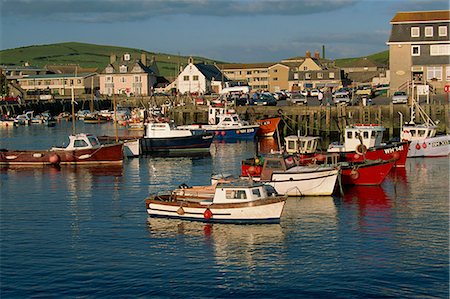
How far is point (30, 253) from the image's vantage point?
28.8m

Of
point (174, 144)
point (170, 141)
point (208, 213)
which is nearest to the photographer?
point (208, 213)

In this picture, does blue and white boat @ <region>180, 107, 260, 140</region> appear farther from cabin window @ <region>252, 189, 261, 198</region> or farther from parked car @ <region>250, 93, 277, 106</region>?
cabin window @ <region>252, 189, 261, 198</region>

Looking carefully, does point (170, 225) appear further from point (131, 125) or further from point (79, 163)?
point (131, 125)

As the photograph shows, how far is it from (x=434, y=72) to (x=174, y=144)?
115 ft

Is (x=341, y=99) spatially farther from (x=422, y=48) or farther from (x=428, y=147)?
(x=428, y=147)

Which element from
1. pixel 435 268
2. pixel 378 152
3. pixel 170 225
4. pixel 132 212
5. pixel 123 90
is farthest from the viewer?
pixel 123 90

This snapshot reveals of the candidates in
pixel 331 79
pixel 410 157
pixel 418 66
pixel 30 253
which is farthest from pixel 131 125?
pixel 30 253

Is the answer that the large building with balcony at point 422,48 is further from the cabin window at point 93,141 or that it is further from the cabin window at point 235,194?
the cabin window at point 235,194

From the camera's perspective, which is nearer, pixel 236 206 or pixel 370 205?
pixel 236 206

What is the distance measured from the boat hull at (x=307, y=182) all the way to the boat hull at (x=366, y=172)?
297 centimetres

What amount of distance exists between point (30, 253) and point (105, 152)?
79.9ft

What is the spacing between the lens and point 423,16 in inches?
3270

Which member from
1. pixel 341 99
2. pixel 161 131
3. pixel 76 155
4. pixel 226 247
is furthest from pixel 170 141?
pixel 226 247

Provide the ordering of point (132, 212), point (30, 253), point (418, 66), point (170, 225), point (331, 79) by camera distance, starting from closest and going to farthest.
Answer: point (30, 253) → point (170, 225) → point (132, 212) → point (418, 66) → point (331, 79)
